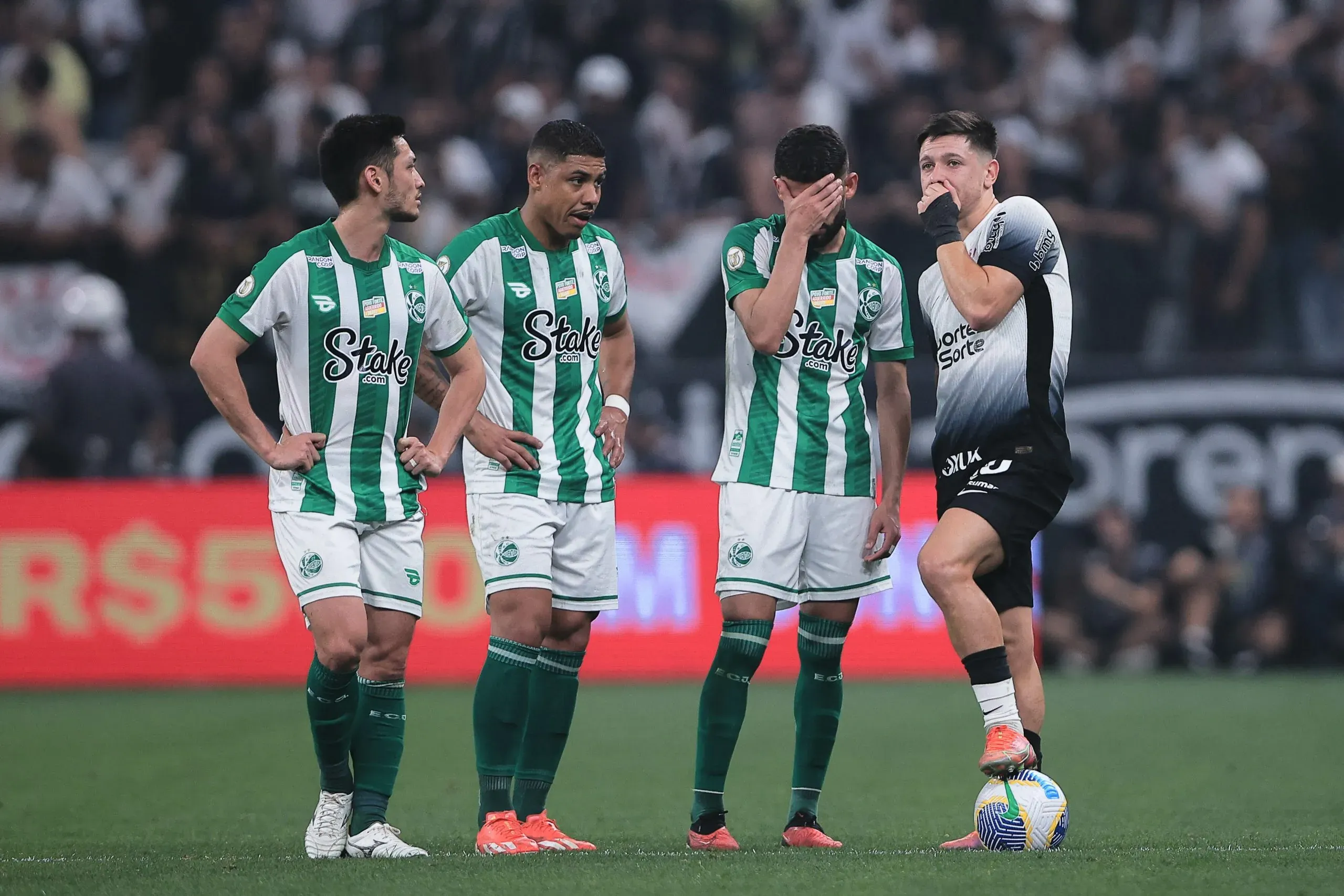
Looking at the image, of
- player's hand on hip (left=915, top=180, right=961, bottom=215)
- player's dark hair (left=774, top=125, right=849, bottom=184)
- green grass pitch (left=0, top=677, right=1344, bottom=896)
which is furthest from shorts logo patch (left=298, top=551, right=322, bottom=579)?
player's hand on hip (left=915, top=180, right=961, bottom=215)

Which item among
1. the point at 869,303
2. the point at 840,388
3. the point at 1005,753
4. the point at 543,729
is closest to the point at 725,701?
the point at 543,729

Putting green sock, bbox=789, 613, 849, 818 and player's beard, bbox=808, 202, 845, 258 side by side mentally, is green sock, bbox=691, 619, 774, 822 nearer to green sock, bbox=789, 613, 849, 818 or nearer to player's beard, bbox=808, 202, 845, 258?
green sock, bbox=789, 613, 849, 818

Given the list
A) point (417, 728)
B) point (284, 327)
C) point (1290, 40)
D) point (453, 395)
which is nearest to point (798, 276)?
point (453, 395)

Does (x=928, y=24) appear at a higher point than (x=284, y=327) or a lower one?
higher

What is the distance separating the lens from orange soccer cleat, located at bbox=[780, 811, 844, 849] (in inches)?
258

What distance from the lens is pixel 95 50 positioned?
672 inches

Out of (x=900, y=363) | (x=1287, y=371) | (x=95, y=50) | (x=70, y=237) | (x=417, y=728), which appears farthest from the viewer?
(x=95, y=50)

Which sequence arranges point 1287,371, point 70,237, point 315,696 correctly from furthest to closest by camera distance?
point 70,237 < point 1287,371 < point 315,696

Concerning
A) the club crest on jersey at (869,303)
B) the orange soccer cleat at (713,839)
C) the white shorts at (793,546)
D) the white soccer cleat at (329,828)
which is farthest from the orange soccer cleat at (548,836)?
the club crest on jersey at (869,303)

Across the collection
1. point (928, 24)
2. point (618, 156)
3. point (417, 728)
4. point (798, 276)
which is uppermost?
point (928, 24)

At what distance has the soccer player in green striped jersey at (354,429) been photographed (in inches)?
246

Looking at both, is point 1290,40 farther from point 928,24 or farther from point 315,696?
point 315,696

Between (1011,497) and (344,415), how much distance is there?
2.49m

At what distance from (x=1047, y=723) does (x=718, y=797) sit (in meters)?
4.94
